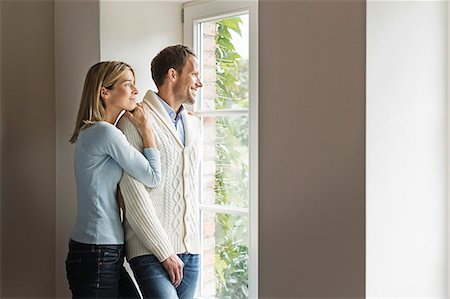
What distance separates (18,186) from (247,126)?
1050 millimetres

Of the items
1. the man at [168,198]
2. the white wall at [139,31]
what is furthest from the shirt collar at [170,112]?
the white wall at [139,31]

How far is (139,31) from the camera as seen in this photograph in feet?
8.59

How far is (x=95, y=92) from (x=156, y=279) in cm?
67

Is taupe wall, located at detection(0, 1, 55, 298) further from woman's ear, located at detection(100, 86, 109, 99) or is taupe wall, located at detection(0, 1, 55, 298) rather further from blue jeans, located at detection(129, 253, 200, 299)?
blue jeans, located at detection(129, 253, 200, 299)

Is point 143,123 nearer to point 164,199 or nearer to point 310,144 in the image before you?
point 164,199

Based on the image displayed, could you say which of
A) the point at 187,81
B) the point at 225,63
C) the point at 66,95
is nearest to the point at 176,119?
the point at 187,81

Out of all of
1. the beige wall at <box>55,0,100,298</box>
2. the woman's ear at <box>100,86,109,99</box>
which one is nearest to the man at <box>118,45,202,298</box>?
the woman's ear at <box>100,86,109,99</box>

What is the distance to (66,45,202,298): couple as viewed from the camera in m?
2.10

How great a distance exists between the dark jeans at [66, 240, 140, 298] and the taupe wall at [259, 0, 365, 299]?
0.50 meters

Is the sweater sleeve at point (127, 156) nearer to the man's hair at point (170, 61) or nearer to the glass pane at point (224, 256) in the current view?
the man's hair at point (170, 61)

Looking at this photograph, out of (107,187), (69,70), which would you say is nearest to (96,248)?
(107,187)

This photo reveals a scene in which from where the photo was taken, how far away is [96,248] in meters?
2.13

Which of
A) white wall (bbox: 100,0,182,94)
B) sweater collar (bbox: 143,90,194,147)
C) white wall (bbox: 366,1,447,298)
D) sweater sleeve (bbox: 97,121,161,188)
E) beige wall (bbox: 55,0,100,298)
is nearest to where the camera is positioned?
white wall (bbox: 366,1,447,298)

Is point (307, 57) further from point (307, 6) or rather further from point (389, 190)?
point (389, 190)
